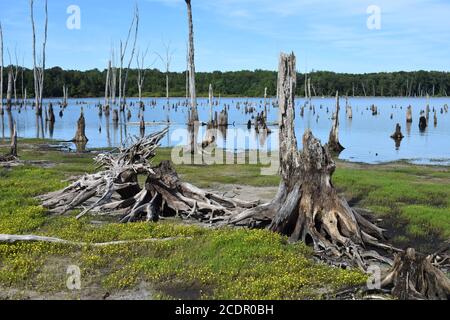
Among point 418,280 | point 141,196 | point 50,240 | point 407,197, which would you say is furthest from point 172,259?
point 407,197

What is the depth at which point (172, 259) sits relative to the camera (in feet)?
36.6

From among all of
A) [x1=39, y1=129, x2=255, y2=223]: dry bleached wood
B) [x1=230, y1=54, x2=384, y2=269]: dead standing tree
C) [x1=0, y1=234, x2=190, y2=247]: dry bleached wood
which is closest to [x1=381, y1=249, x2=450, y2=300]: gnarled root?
[x1=230, y1=54, x2=384, y2=269]: dead standing tree

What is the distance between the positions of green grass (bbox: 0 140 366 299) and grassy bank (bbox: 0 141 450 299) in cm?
2

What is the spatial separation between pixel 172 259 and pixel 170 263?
0.71 feet

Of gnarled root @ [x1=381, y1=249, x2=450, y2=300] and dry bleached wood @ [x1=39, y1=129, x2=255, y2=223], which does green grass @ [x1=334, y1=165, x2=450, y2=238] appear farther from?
gnarled root @ [x1=381, y1=249, x2=450, y2=300]

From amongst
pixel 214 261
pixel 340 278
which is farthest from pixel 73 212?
pixel 340 278

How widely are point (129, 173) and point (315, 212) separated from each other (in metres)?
6.34

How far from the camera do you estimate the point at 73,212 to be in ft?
52.0

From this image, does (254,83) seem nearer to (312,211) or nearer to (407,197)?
→ (407,197)

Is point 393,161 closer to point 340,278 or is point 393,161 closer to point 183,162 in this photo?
point 183,162

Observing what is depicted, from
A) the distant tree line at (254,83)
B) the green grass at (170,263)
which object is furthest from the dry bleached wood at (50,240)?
the distant tree line at (254,83)

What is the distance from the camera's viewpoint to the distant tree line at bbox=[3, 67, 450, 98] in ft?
513

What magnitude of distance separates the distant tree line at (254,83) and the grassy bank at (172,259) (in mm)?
139727

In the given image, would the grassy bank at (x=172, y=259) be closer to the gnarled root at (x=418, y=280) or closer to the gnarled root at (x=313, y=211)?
the gnarled root at (x=313, y=211)
